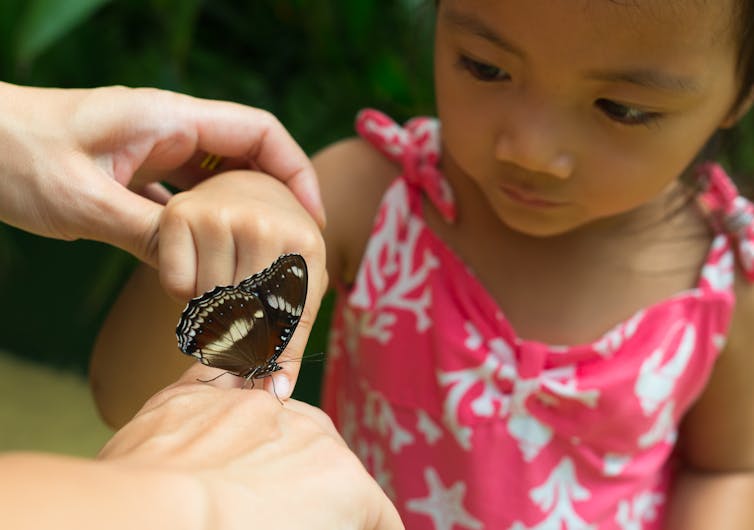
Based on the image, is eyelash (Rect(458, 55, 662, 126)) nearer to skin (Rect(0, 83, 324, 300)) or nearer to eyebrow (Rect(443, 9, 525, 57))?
eyebrow (Rect(443, 9, 525, 57))

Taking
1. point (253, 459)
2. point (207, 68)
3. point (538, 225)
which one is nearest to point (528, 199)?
point (538, 225)

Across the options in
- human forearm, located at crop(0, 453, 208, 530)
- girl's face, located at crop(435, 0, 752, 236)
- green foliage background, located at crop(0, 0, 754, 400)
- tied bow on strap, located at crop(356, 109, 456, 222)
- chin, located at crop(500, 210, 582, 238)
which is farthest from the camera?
green foliage background, located at crop(0, 0, 754, 400)

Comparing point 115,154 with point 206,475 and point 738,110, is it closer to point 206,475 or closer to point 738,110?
point 206,475

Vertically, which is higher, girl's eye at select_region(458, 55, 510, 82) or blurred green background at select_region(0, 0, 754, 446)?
girl's eye at select_region(458, 55, 510, 82)

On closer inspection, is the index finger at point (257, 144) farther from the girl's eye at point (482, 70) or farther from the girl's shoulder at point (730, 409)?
the girl's shoulder at point (730, 409)

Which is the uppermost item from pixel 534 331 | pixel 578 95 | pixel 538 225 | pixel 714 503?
pixel 578 95

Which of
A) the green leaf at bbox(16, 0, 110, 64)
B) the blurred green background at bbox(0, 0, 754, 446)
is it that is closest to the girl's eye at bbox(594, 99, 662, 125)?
the blurred green background at bbox(0, 0, 754, 446)

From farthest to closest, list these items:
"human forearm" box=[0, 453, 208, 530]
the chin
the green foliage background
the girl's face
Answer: the green foliage background
the chin
the girl's face
"human forearm" box=[0, 453, 208, 530]

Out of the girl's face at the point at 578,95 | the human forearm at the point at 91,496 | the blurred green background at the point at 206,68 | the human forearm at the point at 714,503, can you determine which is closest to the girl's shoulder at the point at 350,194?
the girl's face at the point at 578,95
